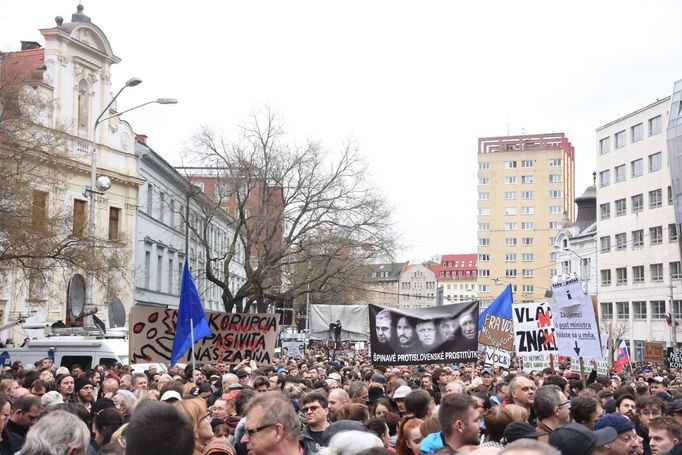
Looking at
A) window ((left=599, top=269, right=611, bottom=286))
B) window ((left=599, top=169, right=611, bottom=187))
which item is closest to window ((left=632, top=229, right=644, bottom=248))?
window ((left=599, top=269, right=611, bottom=286))

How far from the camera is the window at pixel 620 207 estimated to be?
70.8 metres

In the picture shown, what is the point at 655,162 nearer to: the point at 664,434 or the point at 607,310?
the point at 607,310

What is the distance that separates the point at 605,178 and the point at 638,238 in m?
6.74

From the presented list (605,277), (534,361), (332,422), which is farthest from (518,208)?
(332,422)

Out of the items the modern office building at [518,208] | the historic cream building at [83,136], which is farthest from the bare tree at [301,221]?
the modern office building at [518,208]

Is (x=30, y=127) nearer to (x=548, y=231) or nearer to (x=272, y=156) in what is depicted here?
(x=272, y=156)

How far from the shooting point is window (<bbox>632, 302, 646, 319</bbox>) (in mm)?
68056

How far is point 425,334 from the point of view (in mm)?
16578

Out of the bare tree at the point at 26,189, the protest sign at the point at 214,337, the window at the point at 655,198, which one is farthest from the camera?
the window at the point at 655,198

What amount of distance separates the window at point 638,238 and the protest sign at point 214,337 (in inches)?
2181

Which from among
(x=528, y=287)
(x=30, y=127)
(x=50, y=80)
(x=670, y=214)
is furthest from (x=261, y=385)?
(x=528, y=287)

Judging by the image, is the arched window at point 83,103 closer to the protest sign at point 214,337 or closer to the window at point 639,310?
the protest sign at point 214,337

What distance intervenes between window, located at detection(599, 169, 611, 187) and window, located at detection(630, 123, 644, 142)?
14.9ft

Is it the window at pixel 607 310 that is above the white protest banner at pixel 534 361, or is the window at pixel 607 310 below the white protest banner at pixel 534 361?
above
